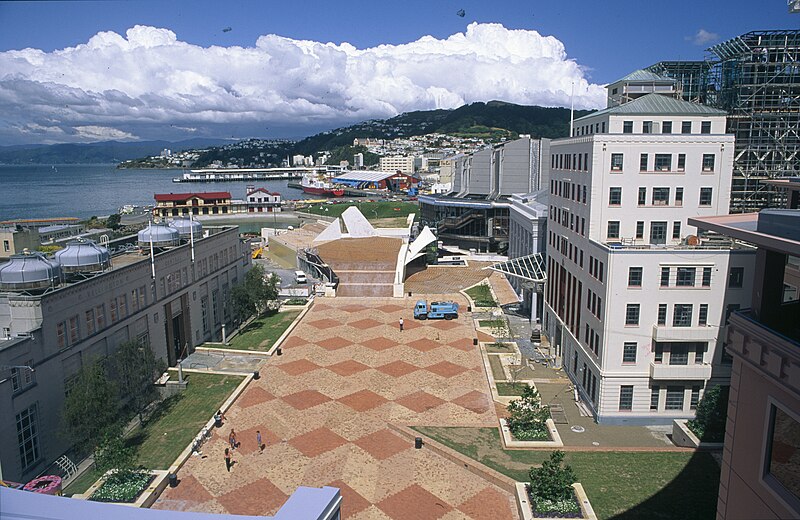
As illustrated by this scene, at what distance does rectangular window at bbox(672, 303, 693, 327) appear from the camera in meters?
26.5

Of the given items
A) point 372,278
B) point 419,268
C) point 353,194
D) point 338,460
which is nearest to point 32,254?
point 338,460

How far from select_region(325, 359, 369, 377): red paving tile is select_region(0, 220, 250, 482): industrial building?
10.7 metres

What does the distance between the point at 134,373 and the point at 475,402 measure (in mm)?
17729

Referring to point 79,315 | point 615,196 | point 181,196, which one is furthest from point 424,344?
point 181,196

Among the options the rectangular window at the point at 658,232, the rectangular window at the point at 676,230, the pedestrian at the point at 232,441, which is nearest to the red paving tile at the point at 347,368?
the pedestrian at the point at 232,441

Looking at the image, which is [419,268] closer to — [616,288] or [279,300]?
[279,300]

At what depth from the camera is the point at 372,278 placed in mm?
57938

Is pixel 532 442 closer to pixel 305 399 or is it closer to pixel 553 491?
pixel 553 491

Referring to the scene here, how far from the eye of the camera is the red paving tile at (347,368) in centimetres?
3453

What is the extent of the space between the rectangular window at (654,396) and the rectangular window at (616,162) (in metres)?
11.2

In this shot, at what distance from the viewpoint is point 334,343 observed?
40375 mm

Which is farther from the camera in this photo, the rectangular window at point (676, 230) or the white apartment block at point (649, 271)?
the rectangular window at point (676, 230)

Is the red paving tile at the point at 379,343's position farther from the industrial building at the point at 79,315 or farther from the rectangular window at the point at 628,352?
the rectangular window at the point at 628,352

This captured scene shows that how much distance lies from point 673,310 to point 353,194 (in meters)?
166
